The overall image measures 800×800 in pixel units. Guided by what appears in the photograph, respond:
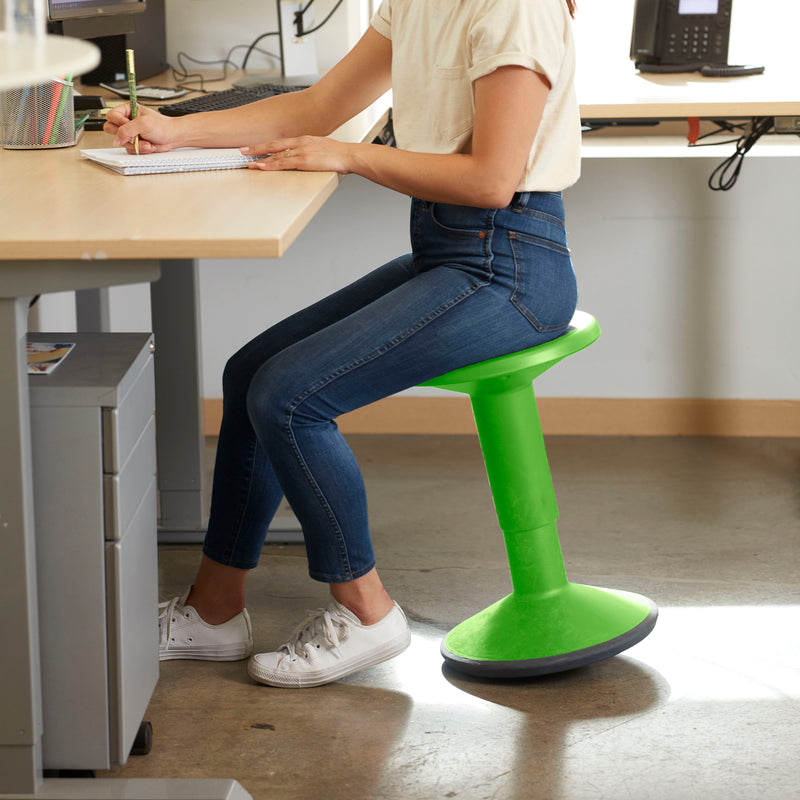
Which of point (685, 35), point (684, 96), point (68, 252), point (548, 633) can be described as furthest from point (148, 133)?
point (685, 35)

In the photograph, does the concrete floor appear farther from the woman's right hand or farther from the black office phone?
the black office phone

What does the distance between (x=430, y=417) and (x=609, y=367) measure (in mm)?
501

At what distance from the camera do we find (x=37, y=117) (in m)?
1.79

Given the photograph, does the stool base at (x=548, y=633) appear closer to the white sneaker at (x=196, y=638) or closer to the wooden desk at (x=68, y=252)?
the white sneaker at (x=196, y=638)

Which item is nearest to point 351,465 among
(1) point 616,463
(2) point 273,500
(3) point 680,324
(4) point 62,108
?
(2) point 273,500

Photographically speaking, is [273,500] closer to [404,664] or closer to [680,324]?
[404,664]

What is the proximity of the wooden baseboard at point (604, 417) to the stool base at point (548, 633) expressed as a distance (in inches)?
47.0

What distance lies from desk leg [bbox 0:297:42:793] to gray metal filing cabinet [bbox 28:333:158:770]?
23 mm

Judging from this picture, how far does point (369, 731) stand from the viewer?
168cm

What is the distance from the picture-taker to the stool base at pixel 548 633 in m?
1.78

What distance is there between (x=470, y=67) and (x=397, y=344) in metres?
0.40

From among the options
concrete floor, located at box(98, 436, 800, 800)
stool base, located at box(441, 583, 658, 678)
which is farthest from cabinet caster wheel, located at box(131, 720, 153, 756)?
stool base, located at box(441, 583, 658, 678)

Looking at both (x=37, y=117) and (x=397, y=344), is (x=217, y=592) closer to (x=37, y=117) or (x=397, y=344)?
(x=397, y=344)

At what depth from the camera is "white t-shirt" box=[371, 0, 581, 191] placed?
151 cm
